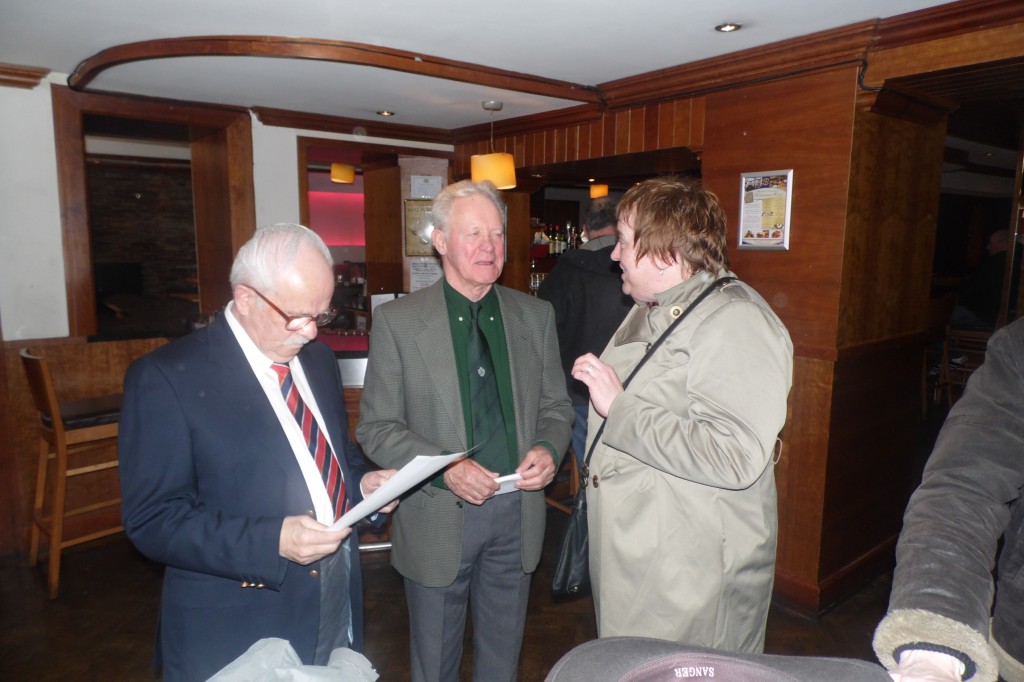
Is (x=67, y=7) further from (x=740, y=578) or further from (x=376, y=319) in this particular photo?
(x=740, y=578)

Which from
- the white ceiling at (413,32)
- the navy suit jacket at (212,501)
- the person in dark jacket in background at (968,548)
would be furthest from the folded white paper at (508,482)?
the white ceiling at (413,32)

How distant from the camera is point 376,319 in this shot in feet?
6.31

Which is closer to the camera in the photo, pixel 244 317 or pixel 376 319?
pixel 244 317

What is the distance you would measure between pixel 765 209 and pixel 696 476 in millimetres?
2272

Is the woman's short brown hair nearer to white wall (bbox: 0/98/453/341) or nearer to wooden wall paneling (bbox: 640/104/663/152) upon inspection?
wooden wall paneling (bbox: 640/104/663/152)

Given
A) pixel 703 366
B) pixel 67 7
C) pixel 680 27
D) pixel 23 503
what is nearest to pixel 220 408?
pixel 703 366

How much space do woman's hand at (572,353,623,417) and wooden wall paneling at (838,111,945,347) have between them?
194cm

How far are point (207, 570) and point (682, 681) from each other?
104 centimetres

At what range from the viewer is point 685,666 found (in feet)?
2.04

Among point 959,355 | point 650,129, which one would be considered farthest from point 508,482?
point 959,355

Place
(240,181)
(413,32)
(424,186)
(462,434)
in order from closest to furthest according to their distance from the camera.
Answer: (462,434), (413,32), (240,181), (424,186)

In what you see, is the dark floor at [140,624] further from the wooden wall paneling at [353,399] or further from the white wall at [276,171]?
the white wall at [276,171]

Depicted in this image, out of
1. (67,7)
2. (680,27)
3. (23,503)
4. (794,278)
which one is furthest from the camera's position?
(23,503)

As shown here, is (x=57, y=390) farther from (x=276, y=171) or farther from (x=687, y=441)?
(x=687, y=441)
